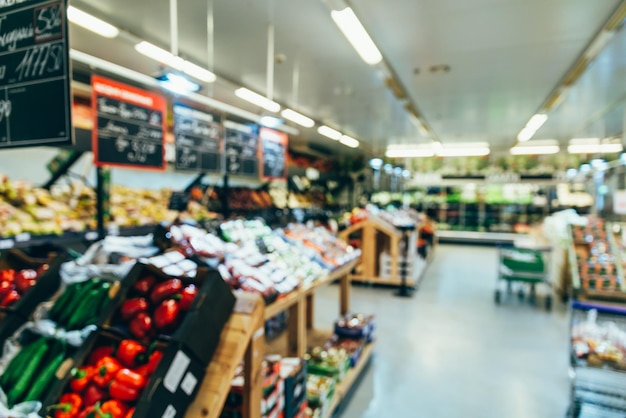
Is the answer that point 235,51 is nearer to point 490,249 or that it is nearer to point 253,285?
point 253,285

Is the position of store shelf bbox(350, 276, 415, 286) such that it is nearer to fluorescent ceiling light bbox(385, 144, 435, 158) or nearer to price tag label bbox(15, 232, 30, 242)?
price tag label bbox(15, 232, 30, 242)

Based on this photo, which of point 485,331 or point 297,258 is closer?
point 297,258

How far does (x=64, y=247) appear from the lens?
343cm

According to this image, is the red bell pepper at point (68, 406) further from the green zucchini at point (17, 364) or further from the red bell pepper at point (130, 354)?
the green zucchini at point (17, 364)

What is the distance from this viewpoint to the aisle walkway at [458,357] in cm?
310

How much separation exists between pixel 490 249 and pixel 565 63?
29.9 ft

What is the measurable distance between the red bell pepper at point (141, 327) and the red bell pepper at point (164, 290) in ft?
0.31

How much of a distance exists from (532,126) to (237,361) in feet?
31.4

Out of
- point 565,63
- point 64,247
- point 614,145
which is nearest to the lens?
point 64,247

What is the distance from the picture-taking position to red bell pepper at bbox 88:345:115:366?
1462 millimetres

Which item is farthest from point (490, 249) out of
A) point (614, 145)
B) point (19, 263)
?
point (19, 263)

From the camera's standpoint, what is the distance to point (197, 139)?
4953 millimetres

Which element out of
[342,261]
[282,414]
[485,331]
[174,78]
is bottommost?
[485,331]

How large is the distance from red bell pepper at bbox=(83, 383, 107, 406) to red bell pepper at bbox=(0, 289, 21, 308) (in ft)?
2.56
